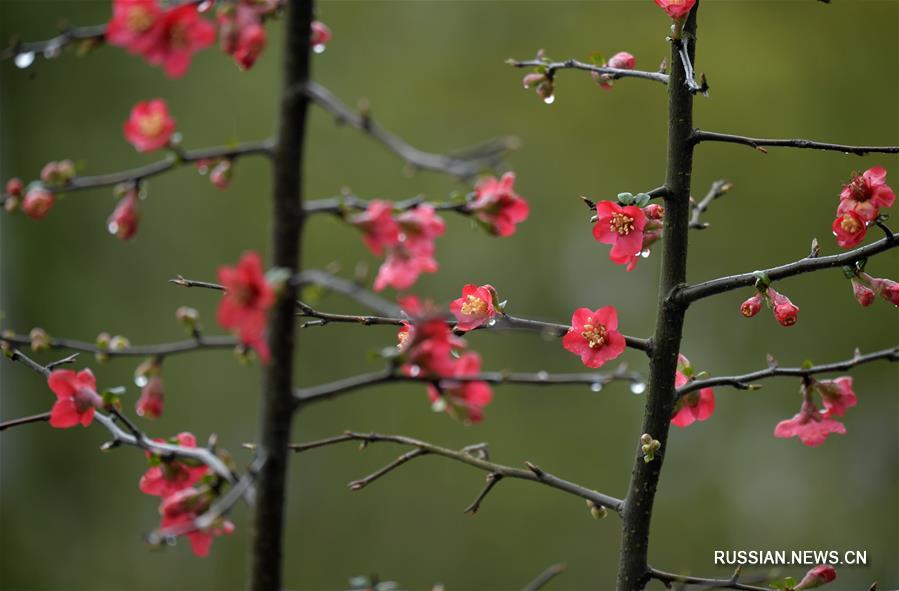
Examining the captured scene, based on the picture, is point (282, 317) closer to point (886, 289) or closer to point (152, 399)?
point (152, 399)

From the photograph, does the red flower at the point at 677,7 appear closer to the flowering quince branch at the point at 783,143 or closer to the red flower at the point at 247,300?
the flowering quince branch at the point at 783,143

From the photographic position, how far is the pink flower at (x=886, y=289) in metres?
0.66

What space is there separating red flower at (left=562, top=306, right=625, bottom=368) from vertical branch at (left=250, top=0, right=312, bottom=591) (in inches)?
12.5

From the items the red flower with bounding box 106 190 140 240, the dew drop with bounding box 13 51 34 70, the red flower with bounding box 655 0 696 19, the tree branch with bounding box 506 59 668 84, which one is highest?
the red flower with bounding box 655 0 696 19

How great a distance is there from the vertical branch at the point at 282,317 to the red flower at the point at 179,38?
5 centimetres

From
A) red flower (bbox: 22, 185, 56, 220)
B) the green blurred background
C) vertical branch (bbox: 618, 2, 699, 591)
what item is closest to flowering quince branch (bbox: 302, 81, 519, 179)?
red flower (bbox: 22, 185, 56, 220)

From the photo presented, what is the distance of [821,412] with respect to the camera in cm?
68

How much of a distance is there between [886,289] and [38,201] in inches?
23.1

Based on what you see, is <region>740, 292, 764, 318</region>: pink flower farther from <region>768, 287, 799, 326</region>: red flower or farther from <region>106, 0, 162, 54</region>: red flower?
<region>106, 0, 162, 54</region>: red flower

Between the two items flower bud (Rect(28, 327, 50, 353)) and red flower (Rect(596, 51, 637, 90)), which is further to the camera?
red flower (Rect(596, 51, 637, 90))

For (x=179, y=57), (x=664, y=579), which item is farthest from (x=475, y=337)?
(x=179, y=57)

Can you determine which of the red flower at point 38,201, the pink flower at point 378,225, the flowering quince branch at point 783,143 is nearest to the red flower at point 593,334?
the flowering quince branch at point 783,143

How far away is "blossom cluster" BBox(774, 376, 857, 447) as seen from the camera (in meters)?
0.66

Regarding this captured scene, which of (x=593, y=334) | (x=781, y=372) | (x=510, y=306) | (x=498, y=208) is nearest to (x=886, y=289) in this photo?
(x=781, y=372)
